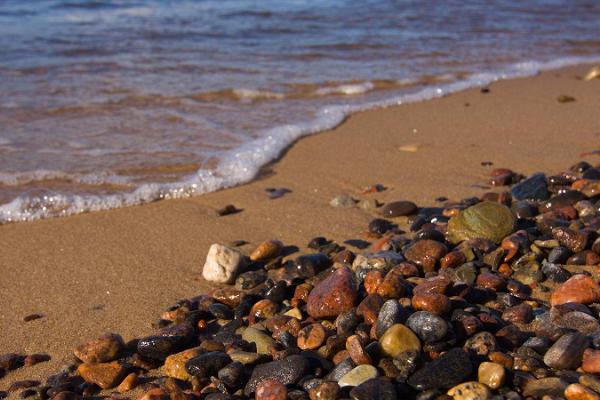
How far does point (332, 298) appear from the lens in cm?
282

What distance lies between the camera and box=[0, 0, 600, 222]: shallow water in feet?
15.8

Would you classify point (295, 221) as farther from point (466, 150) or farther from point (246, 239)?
point (466, 150)

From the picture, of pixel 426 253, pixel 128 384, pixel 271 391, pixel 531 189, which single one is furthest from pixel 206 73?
pixel 271 391

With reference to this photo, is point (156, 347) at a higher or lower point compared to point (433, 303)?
lower

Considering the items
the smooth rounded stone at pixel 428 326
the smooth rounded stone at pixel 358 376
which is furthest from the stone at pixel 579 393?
the smooth rounded stone at pixel 358 376

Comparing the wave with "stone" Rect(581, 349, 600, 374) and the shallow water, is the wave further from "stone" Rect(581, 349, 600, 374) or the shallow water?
"stone" Rect(581, 349, 600, 374)

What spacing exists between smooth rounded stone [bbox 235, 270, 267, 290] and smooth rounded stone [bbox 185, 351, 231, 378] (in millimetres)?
730

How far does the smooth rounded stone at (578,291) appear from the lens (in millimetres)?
2795

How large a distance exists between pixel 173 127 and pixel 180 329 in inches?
125

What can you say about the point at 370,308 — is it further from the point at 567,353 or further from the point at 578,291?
the point at 578,291

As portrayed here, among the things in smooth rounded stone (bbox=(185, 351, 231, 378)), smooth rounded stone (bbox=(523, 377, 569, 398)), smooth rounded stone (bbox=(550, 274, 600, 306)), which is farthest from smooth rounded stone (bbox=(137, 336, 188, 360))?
smooth rounded stone (bbox=(550, 274, 600, 306))

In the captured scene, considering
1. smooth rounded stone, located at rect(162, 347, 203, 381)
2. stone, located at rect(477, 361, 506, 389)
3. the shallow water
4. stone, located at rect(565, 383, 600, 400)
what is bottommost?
smooth rounded stone, located at rect(162, 347, 203, 381)

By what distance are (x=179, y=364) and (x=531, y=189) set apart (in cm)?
237

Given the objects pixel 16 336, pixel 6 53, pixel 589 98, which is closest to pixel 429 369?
pixel 16 336
